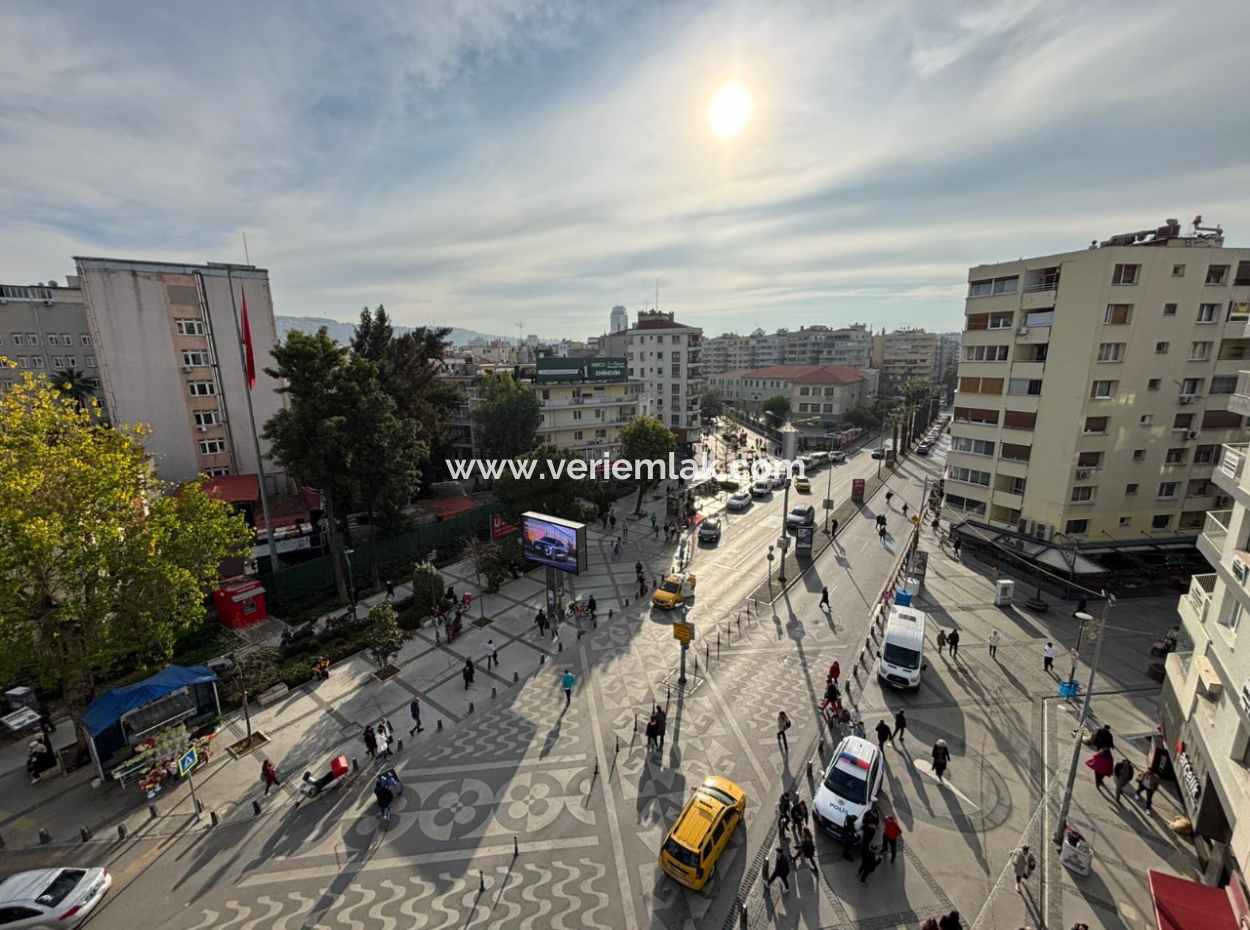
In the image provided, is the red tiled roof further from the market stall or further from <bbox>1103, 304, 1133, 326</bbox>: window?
the market stall

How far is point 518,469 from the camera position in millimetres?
36281

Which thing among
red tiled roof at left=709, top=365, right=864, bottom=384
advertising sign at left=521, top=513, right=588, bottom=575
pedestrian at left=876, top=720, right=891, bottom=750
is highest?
red tiled roof at left=709, top=365, right=864, bottom=384

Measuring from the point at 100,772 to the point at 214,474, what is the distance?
29.5m

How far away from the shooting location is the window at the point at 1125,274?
30156 millimetres

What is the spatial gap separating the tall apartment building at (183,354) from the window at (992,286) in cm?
4867

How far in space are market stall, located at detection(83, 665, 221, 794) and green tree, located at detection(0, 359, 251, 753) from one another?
4.43 ft

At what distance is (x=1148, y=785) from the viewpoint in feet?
54.6

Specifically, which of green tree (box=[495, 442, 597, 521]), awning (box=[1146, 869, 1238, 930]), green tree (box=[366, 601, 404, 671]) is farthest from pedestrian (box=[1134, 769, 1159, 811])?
green tree (box=[495, 442, 597, 521])

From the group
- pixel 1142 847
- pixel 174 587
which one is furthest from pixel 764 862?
pixel 174 587

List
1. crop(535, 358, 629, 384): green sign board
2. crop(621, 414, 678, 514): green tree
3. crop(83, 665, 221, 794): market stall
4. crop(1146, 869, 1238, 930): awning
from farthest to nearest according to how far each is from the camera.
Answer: crop(535, 358, 629, 384): green sign board, crop(621, 414, 678, 514): green tree, crop(83, 665, 221, 794): market stall, crop(1146, 869, 1238, 930): awning

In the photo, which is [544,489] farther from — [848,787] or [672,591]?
[848,787]

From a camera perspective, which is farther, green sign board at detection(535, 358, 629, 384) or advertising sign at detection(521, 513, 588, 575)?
green sign board at detection(535, 358, 629, 384)

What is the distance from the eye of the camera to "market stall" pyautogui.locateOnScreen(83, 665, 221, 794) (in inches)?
695

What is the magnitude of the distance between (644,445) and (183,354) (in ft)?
118
